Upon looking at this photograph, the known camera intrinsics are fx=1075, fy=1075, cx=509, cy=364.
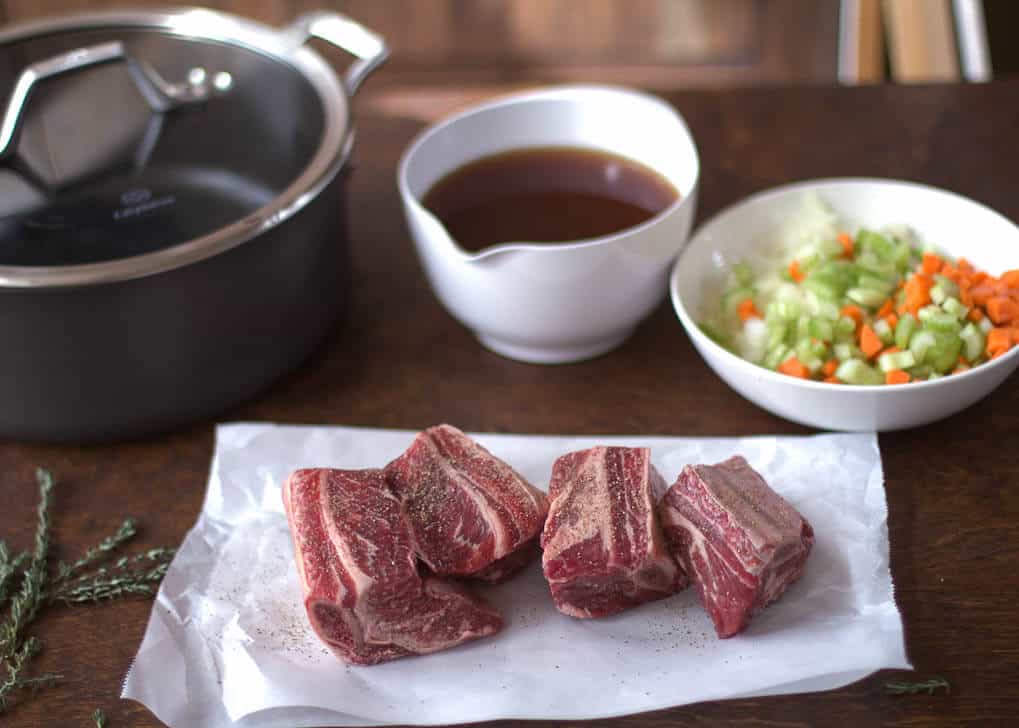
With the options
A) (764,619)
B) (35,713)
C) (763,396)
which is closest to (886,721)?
(764,619)

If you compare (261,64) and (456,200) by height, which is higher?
(261,64)

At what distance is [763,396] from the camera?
5.08 feet

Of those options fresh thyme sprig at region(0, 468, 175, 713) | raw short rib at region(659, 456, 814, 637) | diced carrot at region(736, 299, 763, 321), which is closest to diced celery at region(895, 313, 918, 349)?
diced carrot at region(736, 299, 763, 321)

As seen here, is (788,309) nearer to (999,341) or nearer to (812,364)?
(812,364)

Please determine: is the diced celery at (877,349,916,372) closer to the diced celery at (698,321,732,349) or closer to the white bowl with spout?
the diced celery at (698,321,732,349)

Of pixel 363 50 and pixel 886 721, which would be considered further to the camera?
pixel 363 50

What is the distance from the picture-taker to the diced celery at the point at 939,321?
1.54m

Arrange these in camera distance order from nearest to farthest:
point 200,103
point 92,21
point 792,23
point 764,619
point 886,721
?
point 886,721 → point 764,619 → point 200,103 → point 92,21 → point 792,23

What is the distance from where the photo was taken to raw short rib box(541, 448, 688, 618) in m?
1.30

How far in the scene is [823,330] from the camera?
157cm

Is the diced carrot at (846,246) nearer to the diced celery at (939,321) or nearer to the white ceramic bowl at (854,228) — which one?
the white ceramic bowl at (854,228)

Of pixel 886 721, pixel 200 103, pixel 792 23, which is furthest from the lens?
pixel 792 23

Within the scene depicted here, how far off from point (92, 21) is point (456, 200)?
74 centimetres

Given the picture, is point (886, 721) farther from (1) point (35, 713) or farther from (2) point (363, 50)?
(2) point (363, 50)
